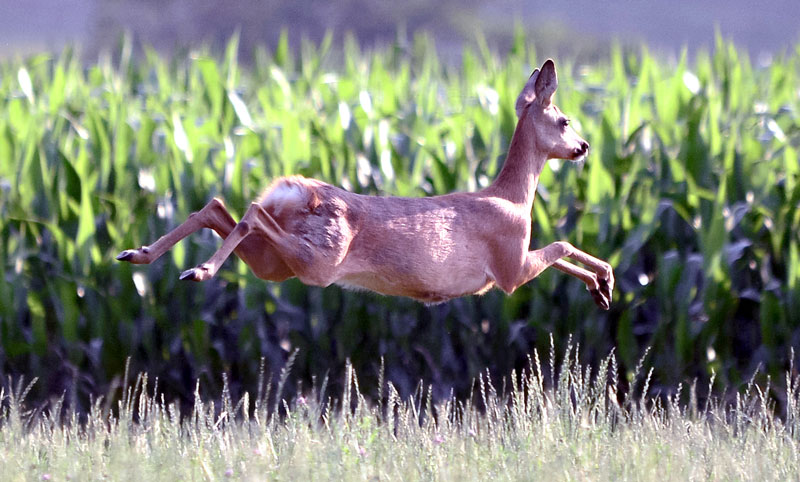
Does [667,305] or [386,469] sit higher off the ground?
[667,305]

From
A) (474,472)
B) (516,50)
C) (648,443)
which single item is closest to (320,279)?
(474,472)

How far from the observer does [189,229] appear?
2.97m

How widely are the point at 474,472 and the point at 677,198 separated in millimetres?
2569

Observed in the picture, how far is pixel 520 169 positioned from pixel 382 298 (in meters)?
3.02

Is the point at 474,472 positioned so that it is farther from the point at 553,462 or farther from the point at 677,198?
the point at 677,198

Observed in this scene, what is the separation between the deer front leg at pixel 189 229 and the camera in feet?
9.31

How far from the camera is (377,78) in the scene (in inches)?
325

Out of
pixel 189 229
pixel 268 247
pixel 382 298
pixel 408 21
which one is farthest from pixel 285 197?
pixel 408 21

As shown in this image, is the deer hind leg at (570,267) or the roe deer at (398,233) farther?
the deer hind leg at (570,267)

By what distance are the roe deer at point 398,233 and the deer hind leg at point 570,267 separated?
0.02m

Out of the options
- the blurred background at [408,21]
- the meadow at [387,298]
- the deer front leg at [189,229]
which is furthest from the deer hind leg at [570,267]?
the blurred background at [408,21]

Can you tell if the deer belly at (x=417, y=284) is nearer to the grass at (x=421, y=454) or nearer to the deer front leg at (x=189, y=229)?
the deer front leg at (x=189, y=229)

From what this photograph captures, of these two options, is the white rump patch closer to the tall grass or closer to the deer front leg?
the deer front leg

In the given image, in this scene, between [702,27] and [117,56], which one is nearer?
[117,56]
